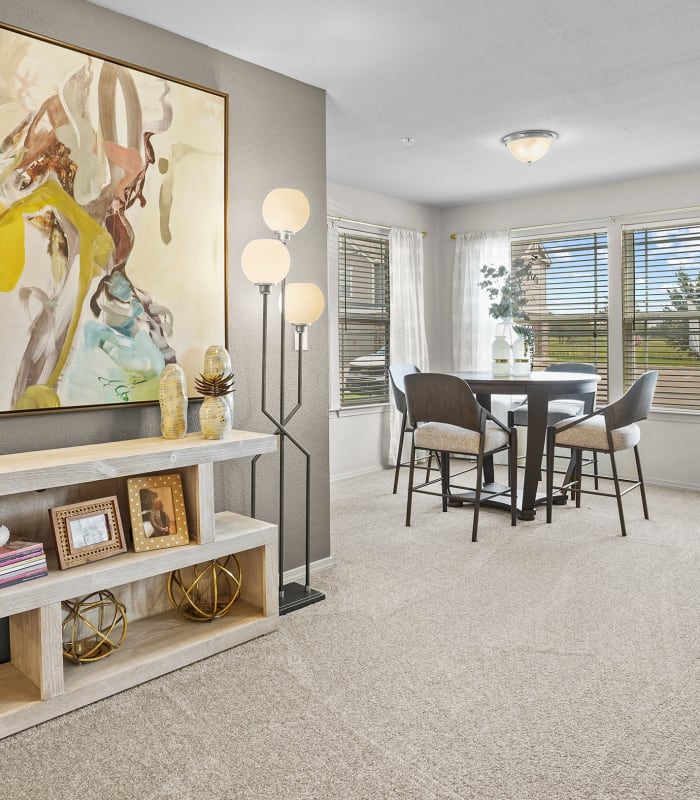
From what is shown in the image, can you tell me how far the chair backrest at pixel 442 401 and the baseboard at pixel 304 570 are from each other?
1113 millimetres

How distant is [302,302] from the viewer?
2891 mm

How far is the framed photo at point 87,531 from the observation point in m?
2.20

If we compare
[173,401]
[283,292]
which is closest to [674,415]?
[283,292]

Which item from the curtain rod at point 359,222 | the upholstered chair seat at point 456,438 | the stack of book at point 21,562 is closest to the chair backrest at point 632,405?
the upholstered chair seat at point 456,438

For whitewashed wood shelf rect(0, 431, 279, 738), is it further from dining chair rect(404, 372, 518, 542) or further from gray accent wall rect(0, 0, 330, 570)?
dining chair rect(404, 372, 518, 542)

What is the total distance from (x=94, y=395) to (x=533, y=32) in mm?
2263

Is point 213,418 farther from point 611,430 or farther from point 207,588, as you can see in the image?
point 611,430

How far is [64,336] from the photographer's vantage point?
2.39m

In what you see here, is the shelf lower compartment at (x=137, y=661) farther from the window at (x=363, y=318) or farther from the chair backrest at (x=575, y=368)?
the chair backrest at (x=575, y=368)

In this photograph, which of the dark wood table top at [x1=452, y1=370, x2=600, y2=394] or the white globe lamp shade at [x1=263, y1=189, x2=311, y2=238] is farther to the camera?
the dark wood table top at [x1=452, y1=370, x2=600, y2=394]

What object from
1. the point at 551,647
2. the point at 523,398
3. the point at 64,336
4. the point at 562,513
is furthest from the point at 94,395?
the point at 523,398

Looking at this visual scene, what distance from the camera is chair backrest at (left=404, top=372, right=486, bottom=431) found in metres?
3.88

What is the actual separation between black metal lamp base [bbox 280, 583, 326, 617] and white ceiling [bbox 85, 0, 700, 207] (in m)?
2.35

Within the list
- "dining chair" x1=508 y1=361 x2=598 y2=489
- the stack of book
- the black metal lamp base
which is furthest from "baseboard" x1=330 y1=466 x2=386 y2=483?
the stack of book
